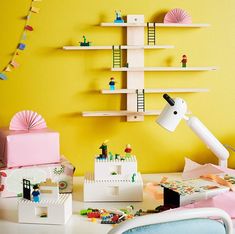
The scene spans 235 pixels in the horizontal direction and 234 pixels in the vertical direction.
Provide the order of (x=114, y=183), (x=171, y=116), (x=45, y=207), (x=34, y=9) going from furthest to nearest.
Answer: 1. (x=34, y=9)
2. (x=171, y=116)
3. (x=114, y=183)
4. (x=45, y=207)

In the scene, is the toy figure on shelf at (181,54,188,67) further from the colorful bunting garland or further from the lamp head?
the colorful bunting garland

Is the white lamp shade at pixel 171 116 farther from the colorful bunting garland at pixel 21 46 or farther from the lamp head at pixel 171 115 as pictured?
the colorful bunting garland at pixel 21 46

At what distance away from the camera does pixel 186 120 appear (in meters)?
1.95

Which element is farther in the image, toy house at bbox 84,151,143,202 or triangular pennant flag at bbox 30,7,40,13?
triangular pennant flag at bbox 30,7,40,13

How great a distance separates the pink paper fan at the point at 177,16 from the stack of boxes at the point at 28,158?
721mm

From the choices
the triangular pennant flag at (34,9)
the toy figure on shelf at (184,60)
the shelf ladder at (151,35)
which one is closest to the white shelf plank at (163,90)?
the toy figure on shelf at (184,60)

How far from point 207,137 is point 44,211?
0.77 meters

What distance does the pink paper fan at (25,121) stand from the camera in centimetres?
187

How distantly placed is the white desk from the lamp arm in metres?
0.35

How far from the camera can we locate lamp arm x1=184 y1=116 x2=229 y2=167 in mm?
1937

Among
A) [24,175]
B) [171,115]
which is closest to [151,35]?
[171,115]

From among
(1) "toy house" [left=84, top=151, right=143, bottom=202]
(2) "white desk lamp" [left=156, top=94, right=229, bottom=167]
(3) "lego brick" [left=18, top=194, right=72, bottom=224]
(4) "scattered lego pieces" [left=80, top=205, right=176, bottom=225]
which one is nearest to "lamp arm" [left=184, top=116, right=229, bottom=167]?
Answer: (2) "white desk lamp" [left=156, top=94, right=229, bottom=167]

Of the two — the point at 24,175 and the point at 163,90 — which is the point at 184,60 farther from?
the point at 24,175

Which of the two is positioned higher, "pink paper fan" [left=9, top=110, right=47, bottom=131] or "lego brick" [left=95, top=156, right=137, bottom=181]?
"pink paper fan" [left=9, top=110, right=47, bottom=131]
